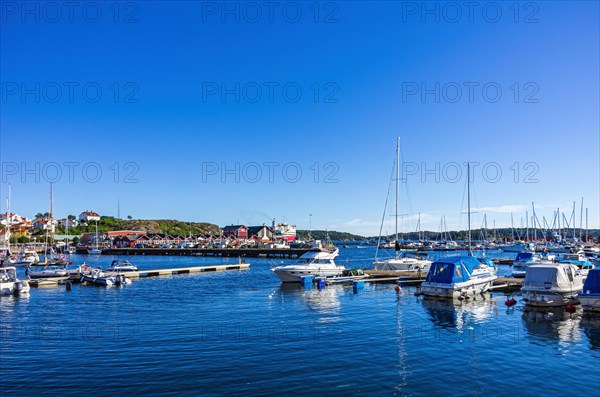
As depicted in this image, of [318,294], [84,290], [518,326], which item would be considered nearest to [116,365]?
[518,326]

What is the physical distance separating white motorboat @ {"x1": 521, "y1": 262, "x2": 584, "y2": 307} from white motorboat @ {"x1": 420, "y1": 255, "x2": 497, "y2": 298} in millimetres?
4925

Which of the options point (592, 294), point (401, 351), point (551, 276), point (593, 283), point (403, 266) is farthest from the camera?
point (403, 266)

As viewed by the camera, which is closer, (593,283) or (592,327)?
(592,327)

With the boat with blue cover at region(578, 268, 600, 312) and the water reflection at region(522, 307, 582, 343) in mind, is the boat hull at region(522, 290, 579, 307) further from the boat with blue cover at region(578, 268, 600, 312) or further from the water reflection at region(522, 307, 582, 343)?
the boat with blue cover at region(578, 268, 600, 312)

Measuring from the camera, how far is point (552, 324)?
2672 cm

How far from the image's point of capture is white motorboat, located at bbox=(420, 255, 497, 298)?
116 ft

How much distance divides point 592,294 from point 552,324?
3.96 m

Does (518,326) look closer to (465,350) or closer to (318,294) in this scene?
(465,350)

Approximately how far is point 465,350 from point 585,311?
12.9 meters

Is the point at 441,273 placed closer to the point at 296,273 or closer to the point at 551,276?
the point at 551,276

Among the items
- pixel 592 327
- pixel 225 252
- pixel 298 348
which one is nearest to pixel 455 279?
pixel 592 327

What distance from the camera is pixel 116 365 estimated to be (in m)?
19.1

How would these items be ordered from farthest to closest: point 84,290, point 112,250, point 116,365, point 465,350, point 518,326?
point 112,250
point 84,290
point 518,326
point 465,350
point 116,365

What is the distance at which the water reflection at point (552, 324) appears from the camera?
23.6m
